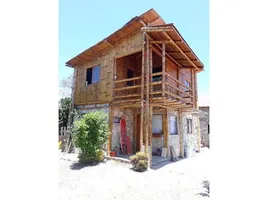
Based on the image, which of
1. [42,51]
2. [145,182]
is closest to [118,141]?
[145,182]

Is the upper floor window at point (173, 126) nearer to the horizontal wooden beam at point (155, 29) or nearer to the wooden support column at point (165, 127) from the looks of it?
the wooden support column at point (165, 127)

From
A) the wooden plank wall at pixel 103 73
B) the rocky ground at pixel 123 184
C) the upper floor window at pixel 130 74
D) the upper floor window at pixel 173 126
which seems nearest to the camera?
the rocky ground at pixel 123 184

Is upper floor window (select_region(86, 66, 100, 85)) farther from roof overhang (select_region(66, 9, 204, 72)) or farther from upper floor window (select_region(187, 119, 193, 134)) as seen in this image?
upper floor window (select_region(187, 119, 193, 134))

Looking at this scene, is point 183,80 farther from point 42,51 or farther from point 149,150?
point 42,51

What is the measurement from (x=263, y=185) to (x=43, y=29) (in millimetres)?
2424

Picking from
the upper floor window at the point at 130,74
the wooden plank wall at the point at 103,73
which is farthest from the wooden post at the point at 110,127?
the upper floor window at the point at 130,74

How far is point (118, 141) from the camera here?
10539 millimetres

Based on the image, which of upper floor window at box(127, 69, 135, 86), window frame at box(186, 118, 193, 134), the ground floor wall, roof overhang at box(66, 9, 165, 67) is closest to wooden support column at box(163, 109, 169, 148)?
the ground floor wall

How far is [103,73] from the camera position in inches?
441

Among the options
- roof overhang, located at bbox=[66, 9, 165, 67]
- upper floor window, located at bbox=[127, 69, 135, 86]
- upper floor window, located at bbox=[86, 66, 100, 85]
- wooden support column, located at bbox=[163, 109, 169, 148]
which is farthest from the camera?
upper floor window, located at bbox=[127, 69, 135, 86]

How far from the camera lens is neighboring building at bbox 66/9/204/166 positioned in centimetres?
888

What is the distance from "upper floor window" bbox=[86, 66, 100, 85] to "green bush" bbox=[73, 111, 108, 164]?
12.4 ft

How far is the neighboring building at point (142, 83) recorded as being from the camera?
29.1 ft

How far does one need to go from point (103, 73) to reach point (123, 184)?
270 inches
